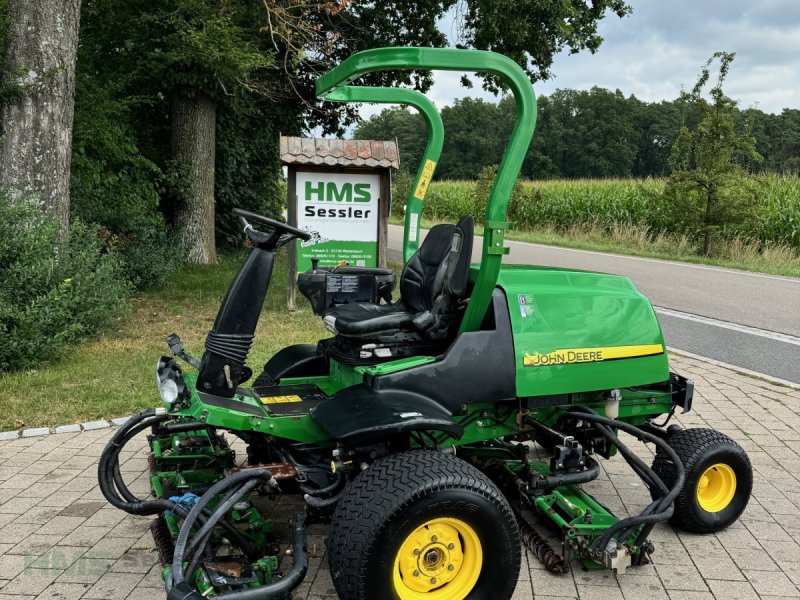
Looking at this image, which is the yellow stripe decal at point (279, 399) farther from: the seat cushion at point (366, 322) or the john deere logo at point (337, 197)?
the john deere logo at point (337, 197)

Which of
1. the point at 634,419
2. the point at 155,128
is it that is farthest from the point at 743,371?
the point at 155,128

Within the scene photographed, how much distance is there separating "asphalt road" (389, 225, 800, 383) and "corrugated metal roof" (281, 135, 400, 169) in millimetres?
3946

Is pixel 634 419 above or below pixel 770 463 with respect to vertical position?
above

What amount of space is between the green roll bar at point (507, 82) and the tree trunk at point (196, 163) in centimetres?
946

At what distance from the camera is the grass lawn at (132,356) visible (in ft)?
17.4

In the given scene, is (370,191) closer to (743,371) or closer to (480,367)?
(743,371)

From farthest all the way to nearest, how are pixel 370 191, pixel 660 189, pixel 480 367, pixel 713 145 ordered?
1. pixel 660 189
2. pixel 713 145
3. pixel 370 191
4. pixel 480 367

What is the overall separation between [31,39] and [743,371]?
7.57 m

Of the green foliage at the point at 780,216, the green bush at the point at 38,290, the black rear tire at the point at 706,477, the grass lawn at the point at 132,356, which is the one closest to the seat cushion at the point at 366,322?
the black rear tire at the point at 706,477

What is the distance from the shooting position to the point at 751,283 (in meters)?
12.5

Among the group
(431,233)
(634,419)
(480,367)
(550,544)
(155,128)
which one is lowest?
(550,544)

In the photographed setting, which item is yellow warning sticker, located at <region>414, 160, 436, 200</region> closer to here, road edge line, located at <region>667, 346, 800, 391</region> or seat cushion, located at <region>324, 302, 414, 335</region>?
seat cushion, located at <region>324, 302, 414, 335</region>

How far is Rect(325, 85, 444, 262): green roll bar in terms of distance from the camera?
4.12m

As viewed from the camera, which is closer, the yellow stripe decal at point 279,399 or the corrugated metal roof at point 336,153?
the yellow stripe decal at point 279,399
